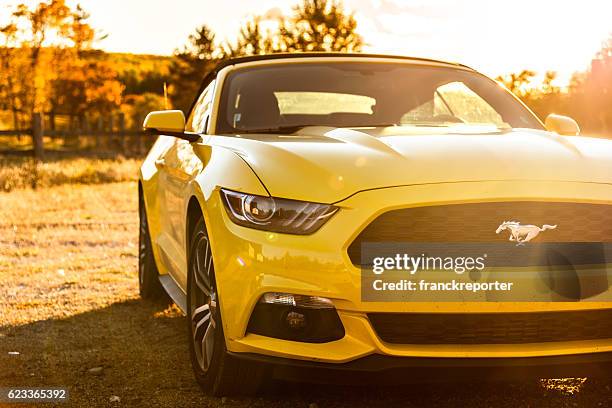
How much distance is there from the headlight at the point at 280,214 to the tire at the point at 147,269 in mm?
2954

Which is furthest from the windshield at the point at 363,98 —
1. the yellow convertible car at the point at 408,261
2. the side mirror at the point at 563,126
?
the yellow convertible car at the point at 408,261

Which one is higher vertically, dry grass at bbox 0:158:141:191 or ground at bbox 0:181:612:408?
ground at bbox 0:181:612:408

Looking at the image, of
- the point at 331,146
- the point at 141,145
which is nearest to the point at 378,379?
the point at 331,146

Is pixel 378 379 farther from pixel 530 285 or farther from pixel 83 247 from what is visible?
pixel 83 247

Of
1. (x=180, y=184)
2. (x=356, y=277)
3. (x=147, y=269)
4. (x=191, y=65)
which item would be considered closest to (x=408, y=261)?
(x=356, y=277)

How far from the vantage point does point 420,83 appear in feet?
18.4

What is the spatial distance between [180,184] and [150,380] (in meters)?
1.05

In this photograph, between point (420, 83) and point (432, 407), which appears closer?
point (432, 407)

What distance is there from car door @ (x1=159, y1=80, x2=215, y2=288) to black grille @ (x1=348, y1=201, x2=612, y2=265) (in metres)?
1.27

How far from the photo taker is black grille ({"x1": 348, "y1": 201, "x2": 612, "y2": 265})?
11.3 feet

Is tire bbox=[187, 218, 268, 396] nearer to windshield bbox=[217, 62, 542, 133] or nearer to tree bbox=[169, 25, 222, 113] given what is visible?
windshield bbox=[217, 62, 542, 133]

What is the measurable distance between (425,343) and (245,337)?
0.71 metres

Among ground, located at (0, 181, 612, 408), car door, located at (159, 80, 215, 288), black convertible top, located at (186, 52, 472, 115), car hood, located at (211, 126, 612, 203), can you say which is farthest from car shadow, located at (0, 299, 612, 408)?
black convertible top, located at (186, 52, 472, 115)

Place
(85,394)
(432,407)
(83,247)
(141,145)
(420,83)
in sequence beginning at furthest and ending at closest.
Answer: (141,145)
(83,247)
(420,83)
(85,394)
(432,407)
